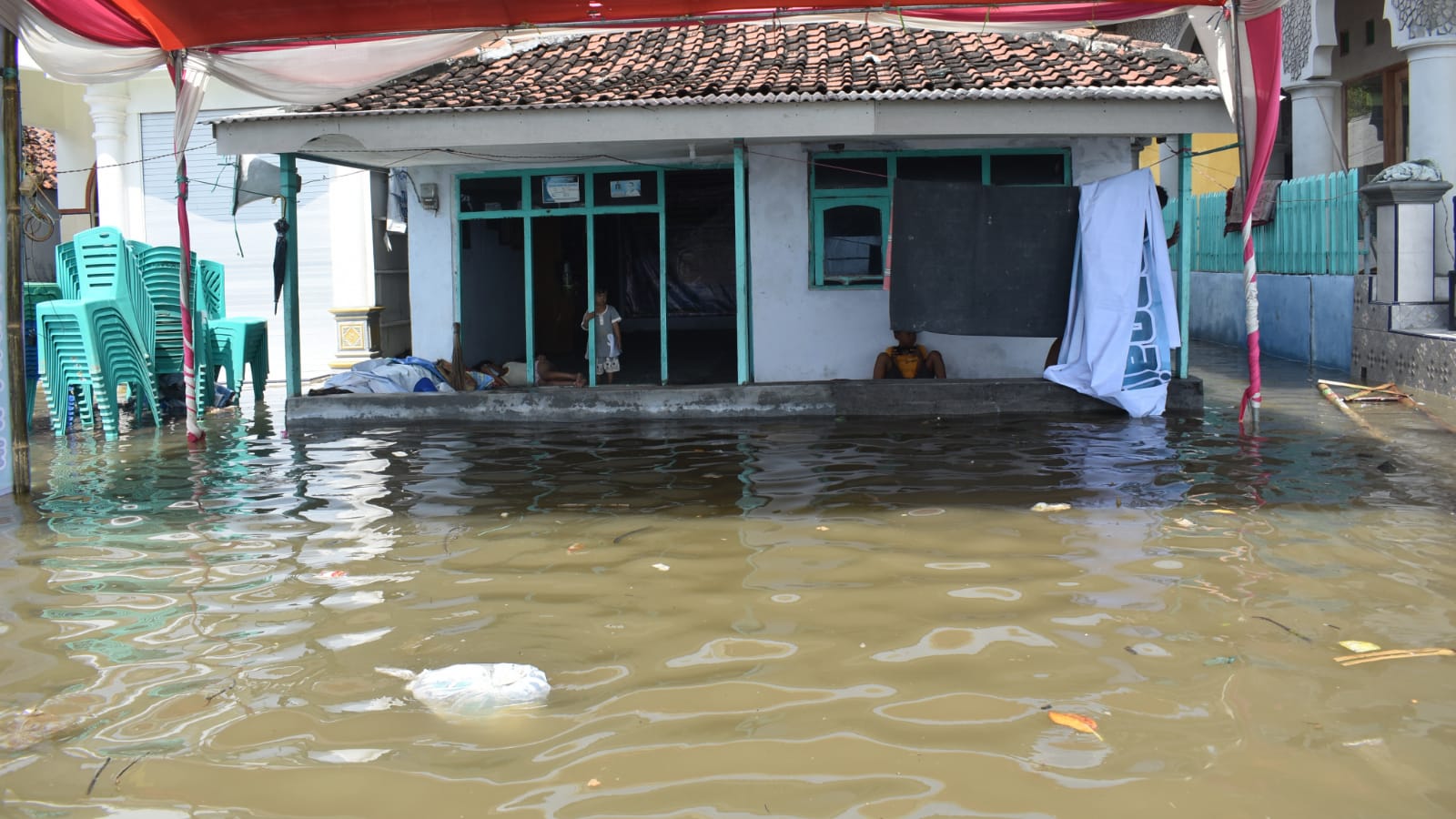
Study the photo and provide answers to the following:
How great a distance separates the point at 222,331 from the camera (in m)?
12.9

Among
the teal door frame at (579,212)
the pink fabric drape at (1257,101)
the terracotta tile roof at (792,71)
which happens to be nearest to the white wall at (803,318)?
the teal door frame at (579,212)

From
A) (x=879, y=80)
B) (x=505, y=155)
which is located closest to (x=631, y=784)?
(x=879, y=80)

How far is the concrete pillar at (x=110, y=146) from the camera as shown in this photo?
1650 cm

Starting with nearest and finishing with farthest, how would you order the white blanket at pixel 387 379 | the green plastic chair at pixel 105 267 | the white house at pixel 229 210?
the green plastic chair at pixel 105 267 < the white blanket at pixel 387 379 < the white house at pixel 229 210

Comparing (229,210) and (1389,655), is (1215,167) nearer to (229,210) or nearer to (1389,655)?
(229,210)

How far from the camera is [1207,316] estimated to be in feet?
64.8

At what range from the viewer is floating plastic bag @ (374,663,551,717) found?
383cm

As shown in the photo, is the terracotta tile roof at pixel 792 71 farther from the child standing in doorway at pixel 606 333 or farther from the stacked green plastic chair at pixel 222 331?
the stacked green plastic chair at pixel 222 331

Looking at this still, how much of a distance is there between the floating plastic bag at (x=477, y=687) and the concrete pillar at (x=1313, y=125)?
641 inches

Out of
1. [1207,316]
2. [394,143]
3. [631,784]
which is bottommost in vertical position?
[631,784]

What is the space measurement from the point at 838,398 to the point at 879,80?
9.62 ft

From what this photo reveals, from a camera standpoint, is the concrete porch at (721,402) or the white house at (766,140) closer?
the white house at (766,140)

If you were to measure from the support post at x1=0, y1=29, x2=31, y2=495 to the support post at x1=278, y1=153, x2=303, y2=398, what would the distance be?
3701 millimetres

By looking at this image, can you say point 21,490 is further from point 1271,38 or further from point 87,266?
point 1271,38
